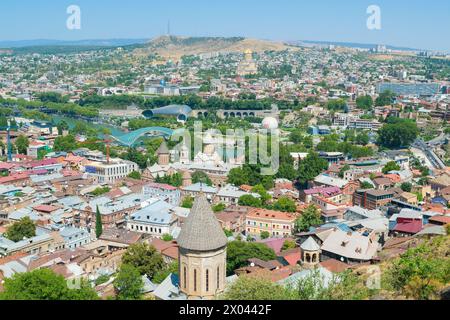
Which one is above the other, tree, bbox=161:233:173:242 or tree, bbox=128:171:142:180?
tree, bbox=128:171:142:180

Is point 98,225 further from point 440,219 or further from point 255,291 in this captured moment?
point 440,219

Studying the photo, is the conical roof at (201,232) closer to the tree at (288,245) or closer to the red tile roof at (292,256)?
the red tile roof at (292,256)

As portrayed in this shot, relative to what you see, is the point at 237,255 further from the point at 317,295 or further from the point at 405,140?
the point at 405,140

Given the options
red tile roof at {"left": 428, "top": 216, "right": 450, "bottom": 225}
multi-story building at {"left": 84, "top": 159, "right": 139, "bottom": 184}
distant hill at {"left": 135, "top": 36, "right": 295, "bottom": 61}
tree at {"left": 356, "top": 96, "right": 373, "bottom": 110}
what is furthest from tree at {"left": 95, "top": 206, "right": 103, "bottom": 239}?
distant hill at {"left": 135, "top": 36, "right": 295, "bottom": 61}

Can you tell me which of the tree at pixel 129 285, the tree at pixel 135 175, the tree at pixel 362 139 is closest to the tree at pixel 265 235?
the tree at pixel 129 285

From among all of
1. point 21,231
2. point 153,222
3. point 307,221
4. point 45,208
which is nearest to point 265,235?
point 307,221

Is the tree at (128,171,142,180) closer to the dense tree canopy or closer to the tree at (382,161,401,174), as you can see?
the tree at (382,161,401,174)
